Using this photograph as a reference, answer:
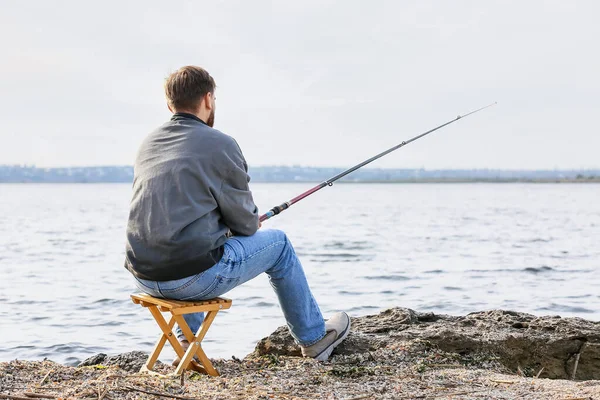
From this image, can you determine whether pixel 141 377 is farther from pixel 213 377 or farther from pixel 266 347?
pixel 266 347

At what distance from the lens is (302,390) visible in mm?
4133

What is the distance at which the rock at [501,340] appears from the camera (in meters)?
5.25

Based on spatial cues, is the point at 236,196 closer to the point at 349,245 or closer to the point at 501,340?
the point at 501,340

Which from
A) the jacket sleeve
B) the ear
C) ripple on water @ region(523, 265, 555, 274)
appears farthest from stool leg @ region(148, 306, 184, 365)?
ripple on water @ region(523, 265, 555, 274)

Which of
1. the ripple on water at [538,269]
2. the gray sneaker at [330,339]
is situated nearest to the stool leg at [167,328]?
the gray sneaker at [330,339]

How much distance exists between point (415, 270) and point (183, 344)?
989 cm

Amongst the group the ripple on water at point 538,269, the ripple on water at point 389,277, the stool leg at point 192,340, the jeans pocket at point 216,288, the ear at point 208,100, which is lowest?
the ripple on water at point 538,269

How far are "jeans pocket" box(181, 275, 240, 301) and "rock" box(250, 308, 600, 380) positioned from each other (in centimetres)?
102

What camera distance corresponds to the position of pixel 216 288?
14.7ft

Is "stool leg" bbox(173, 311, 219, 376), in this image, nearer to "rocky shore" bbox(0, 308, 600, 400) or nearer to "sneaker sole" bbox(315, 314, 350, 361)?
"rocky shore" bbox(0, 308, 600, 400)

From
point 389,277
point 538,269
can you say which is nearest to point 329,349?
point 389,277

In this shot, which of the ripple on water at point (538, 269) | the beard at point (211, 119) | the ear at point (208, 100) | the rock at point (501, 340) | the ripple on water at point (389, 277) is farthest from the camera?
the ripple on water at point (538, 269)

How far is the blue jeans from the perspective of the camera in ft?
14.5

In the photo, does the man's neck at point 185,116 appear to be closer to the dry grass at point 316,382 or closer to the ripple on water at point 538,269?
the dry grass at point 316,382
